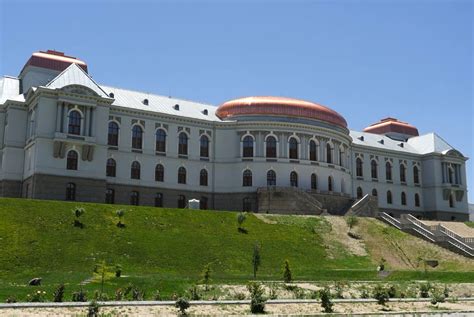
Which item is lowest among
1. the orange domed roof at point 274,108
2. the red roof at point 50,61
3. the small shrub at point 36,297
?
the small shrub at point 36,297

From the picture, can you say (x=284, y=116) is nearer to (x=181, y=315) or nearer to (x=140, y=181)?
(x=140, y=181)

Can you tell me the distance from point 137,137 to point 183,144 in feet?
20.4

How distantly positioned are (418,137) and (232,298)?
79.9m

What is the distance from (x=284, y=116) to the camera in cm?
7400

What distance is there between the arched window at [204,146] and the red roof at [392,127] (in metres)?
41.6

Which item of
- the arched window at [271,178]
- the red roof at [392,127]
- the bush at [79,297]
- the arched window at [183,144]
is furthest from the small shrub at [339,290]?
the red roof at [392,127]

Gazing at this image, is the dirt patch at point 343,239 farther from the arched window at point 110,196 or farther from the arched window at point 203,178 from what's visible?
the arched window at point 110,196

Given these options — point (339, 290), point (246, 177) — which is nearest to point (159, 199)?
point (246, 177)

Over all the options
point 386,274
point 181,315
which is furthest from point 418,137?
point 181,315

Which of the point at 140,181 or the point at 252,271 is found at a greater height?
the point at 140,181

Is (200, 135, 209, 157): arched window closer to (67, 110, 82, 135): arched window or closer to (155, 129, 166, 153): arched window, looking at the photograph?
(155, 129, 166, 153): arched window

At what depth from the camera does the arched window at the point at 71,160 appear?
61.2 metres

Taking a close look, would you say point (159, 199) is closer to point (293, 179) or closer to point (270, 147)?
point (270, 147)

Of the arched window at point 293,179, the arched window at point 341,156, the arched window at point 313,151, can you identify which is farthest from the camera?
the arched window at point 341,156
